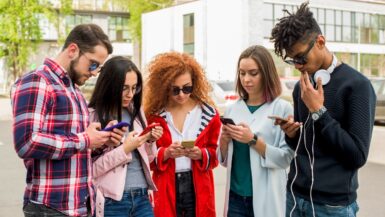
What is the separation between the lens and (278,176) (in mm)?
3561

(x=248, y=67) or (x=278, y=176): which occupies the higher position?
(x=248, y=67)

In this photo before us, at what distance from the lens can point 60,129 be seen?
2.81 meters

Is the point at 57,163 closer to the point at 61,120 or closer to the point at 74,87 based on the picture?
the point at 61,120

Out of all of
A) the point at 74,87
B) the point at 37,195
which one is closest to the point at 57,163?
the point at 37,195

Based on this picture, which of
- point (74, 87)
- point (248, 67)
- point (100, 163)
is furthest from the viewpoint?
point (248, 67)

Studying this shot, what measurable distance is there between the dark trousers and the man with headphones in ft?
3.18

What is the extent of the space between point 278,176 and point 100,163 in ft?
3.92

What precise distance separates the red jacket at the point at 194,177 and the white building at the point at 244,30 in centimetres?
2866

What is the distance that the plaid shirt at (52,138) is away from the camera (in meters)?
2.69

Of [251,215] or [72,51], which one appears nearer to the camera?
[72,51]

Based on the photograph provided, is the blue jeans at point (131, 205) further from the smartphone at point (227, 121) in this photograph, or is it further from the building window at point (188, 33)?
the building window at point (188, 33)

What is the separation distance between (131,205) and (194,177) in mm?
541

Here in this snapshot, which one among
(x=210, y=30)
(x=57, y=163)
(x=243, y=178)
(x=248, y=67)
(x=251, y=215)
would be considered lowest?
(x=251, y=215)

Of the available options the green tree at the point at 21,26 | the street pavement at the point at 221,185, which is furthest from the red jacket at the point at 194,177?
the green tree at the point at 21,26
